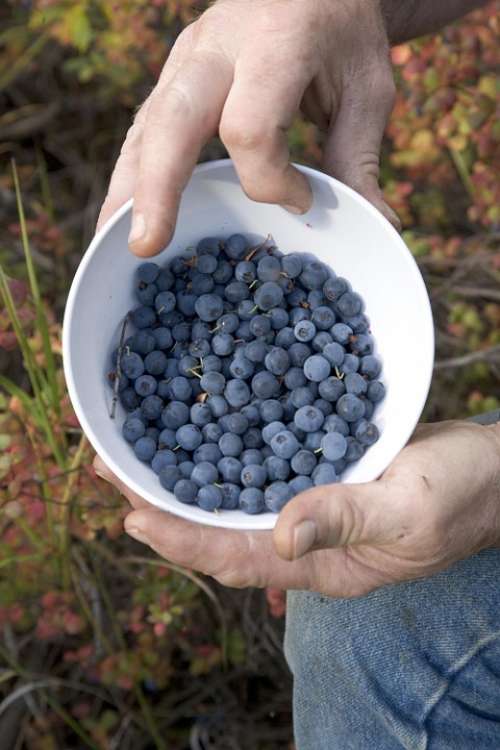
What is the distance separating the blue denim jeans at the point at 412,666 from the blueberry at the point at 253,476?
0.40m

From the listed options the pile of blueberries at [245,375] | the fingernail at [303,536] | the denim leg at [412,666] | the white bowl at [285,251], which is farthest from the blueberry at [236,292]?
the denim leg at [412,666]

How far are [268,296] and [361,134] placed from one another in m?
0.37

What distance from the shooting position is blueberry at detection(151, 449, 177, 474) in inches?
50.4

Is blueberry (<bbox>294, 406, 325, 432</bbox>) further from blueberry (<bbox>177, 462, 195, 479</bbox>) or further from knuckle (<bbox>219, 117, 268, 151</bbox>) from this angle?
knuckle (<bbox>219, 117, 268, 151</bbox>)

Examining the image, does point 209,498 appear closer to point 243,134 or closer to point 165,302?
point 165,302

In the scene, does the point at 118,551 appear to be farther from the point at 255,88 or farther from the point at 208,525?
the point at 255,88

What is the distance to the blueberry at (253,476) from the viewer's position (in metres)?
1.27

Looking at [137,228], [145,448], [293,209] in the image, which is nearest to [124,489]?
[145,448]

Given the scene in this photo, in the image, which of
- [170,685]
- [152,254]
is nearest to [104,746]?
[170,685]

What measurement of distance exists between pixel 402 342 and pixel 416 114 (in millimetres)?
1121

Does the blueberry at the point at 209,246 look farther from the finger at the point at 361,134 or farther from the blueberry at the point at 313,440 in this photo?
the blueberry at the point at 313,440

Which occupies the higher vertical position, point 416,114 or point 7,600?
point 416,114

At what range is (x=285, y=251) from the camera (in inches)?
56.9

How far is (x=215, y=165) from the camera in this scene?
131 centimetres
